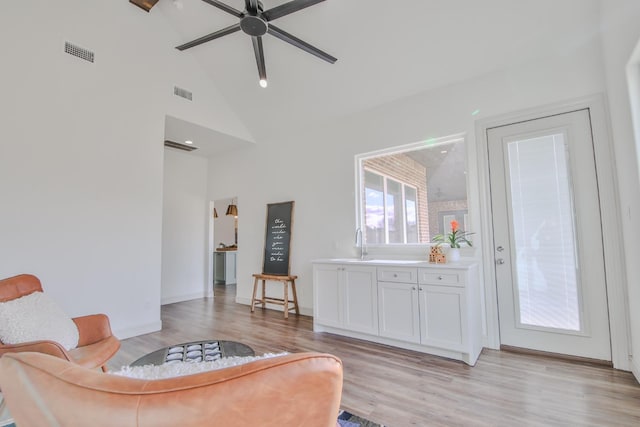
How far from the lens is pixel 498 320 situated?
3354mm

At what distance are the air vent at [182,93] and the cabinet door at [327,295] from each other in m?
3.32

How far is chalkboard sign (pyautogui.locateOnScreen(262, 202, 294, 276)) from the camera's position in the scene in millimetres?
5230

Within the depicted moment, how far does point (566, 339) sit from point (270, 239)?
420cm

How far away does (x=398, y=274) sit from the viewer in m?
3.42

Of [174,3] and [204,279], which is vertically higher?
[174,3]

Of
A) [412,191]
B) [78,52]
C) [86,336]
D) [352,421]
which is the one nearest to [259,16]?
[78,52]

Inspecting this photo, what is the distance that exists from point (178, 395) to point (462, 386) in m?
2.60

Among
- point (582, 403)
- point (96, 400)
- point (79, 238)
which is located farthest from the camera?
point (79, 238)

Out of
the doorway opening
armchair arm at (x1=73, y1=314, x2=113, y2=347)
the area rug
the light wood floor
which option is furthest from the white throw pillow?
the doorway opening

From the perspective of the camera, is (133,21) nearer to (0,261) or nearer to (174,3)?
(174,3)

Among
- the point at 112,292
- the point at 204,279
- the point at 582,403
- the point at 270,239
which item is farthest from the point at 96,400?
the point at 204,279

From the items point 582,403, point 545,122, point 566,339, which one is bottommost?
point 582,403

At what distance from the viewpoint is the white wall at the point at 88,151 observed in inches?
130

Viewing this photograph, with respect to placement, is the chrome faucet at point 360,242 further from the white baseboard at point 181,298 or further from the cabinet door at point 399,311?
the white baseboard at point 181,298
